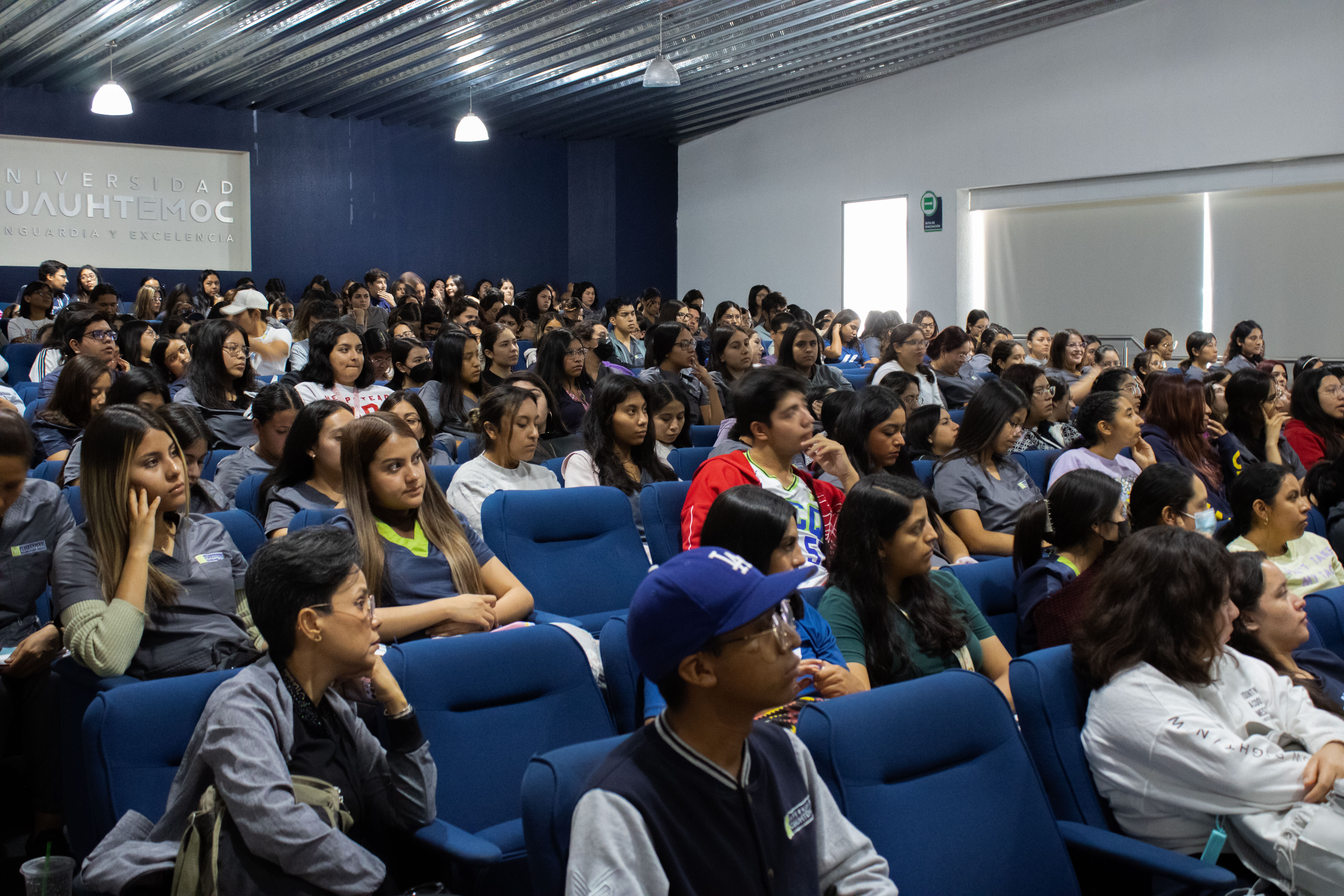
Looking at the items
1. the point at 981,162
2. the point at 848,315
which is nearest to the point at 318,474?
the point at 848,315

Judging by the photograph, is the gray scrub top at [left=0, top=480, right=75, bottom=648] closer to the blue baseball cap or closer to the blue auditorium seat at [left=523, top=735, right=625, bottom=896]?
the blue auditorium seat at [left=523, top=735, right=625, bottom=896]

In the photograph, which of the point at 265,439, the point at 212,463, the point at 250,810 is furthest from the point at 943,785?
the point at 212,463

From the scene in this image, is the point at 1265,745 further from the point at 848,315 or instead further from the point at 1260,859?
the point at 848,315

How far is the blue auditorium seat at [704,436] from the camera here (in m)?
5.96

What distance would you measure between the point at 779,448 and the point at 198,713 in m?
1.90

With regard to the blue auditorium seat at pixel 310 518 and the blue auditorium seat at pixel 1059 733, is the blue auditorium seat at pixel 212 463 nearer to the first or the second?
the blue auditorium seat at pixel 310 518

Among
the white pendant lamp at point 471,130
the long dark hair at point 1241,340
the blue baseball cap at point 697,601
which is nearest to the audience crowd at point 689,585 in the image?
the blue baseball cap at point 697,601

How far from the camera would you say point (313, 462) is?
11.9 feet

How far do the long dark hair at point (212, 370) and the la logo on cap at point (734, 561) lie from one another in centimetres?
440

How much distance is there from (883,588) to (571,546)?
4.21 ft

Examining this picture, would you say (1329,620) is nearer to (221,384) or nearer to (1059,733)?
(1059,733)

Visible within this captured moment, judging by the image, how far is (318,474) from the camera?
364 cm

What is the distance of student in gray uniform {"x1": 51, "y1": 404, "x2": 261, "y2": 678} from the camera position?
8.21 ft

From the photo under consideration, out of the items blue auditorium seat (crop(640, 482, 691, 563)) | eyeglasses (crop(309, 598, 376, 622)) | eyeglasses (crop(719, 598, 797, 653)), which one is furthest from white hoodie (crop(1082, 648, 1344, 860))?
blue auditorium seat (crop(640, 482, 691, 563))
